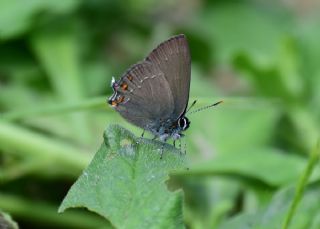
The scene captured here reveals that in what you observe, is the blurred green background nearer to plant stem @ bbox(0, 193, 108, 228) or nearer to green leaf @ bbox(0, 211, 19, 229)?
plant stem @ bbox(0, 193, 108, 228)

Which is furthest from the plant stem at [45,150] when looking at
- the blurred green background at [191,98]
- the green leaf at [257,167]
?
the green leaf at [257,167]

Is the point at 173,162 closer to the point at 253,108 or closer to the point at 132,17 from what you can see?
the point at 253,108

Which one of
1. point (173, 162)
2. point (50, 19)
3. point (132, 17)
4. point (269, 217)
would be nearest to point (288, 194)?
point (269, 217)

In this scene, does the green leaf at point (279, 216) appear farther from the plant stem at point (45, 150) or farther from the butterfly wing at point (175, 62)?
the plant stem at point (45, 150)

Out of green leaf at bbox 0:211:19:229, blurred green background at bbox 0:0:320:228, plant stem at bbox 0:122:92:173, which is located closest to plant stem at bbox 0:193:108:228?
blurred green background at bbox 0:0:320:228

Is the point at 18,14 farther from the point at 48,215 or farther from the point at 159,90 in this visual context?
the point at 159,90

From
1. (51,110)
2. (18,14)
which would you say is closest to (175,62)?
(51,110)
